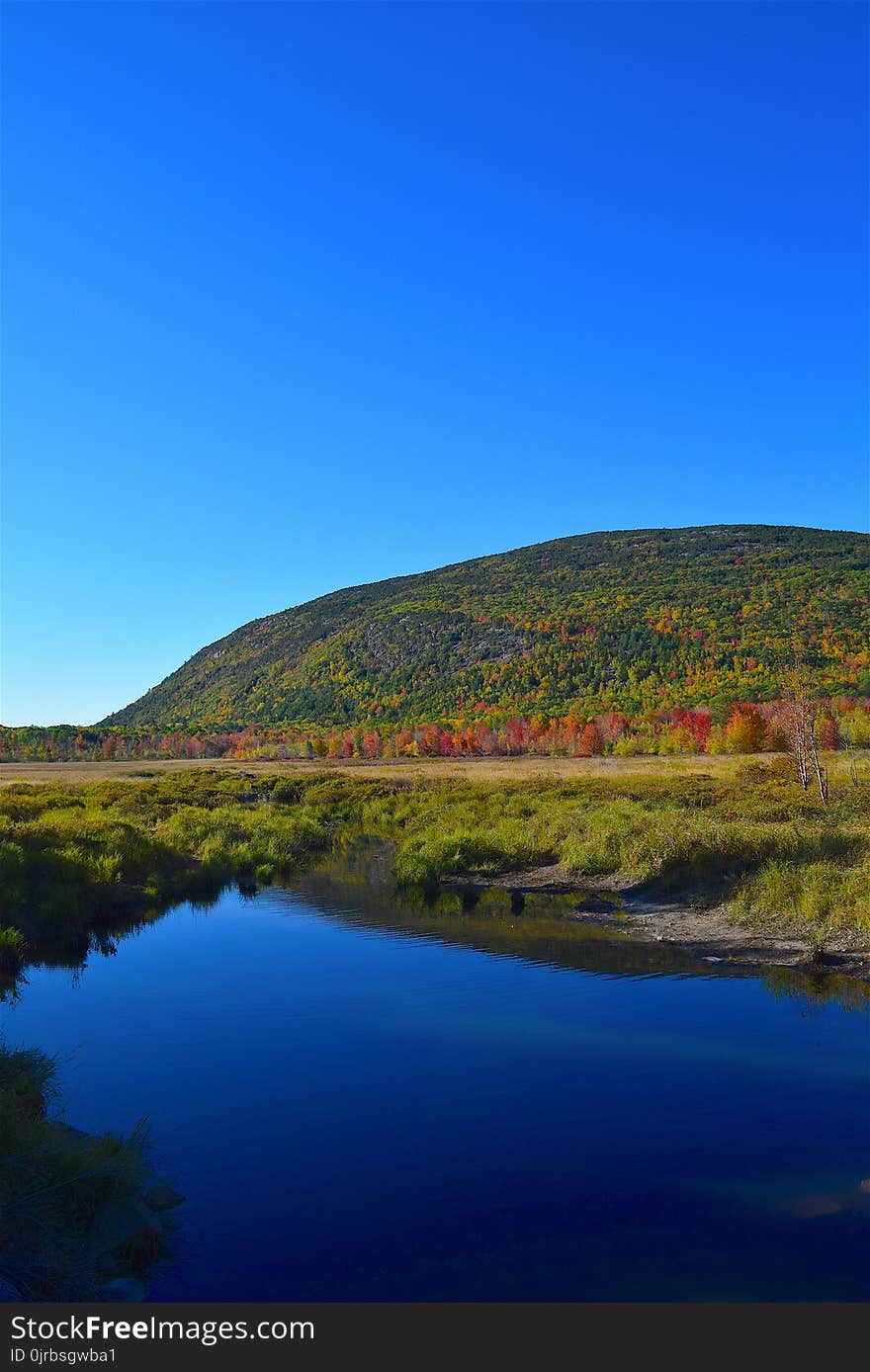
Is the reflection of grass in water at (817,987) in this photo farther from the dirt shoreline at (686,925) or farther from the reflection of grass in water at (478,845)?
the reflection of grass in water at (478,845)

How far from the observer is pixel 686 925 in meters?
20.7

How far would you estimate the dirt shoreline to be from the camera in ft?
56.6

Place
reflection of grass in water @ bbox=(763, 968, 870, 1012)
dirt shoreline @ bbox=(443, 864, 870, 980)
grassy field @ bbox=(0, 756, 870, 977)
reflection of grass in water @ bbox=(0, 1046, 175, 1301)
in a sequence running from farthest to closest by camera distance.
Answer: grassy field @ bbox=(0, 756, 870, 977), dirt shoreline @ bbox=(443, 864, 870, 980), reflection of grass in water @ bbox=(763, 968, 870, 1012), reflection of grass in water @ bbox=(0, 1046, 175, 1301)

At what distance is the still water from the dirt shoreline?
104 centimetres

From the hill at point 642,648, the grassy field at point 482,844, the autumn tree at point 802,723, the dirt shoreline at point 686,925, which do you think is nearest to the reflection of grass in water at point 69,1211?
the grassy field at point 482,844

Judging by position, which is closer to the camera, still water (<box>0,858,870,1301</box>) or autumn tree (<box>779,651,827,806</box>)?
still water (<box>0,858,870,1301</box>)

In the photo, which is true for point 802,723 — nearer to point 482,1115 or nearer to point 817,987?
point 817,987

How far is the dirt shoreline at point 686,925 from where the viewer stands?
17.2 metres

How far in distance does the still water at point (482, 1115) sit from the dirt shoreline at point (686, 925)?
3.41 feet

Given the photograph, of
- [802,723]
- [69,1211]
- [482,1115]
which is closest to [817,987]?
[482,1115]

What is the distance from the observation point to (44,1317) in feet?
21.5

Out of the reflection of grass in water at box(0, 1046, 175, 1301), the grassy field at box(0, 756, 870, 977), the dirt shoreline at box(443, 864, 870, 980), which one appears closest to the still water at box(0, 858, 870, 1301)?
the reflection of grass in water at box(0, 1046, 175, 1301)

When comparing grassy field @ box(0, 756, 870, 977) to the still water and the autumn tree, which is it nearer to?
the autumn tree

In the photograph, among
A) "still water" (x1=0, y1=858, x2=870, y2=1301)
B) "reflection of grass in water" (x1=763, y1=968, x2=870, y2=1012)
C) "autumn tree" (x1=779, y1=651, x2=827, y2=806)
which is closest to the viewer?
"still water" (x1=0, y1=858, x2=870, y2=1301)
